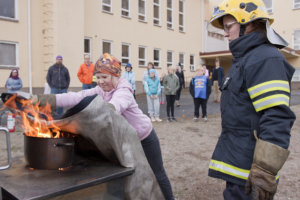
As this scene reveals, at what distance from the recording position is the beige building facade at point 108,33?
13.9 m

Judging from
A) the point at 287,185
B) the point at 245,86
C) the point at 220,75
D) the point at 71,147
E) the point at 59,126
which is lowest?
the point at 287,185

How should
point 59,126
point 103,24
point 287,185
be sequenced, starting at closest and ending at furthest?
1. point 59,126
2. point 287,185
3. point 103,24

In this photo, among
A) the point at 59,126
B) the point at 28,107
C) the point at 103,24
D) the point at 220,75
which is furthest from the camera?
the point at 103,24

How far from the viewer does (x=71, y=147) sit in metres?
2.01

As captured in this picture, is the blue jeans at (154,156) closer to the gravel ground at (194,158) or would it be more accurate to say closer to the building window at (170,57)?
the gravel ground at (194,158)

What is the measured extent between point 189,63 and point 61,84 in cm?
1665

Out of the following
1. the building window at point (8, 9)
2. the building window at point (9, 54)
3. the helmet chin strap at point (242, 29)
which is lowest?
the helmet chin strap at point (242, 29)

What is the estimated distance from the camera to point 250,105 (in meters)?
1.73

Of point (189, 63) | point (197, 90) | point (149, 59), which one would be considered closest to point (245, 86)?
point (197, 90)

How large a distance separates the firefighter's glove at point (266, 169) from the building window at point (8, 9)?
14597mm

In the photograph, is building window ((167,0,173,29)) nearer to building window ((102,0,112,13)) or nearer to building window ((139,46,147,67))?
building window ((139,46,147,67))

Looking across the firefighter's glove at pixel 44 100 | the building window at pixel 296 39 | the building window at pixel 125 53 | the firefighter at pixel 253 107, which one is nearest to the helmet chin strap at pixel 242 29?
the firefighter at pixel 253 107

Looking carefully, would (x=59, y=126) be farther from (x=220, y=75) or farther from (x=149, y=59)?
(x=149, y=59)

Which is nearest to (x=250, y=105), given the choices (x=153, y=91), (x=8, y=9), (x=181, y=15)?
(x=153, y=91)
